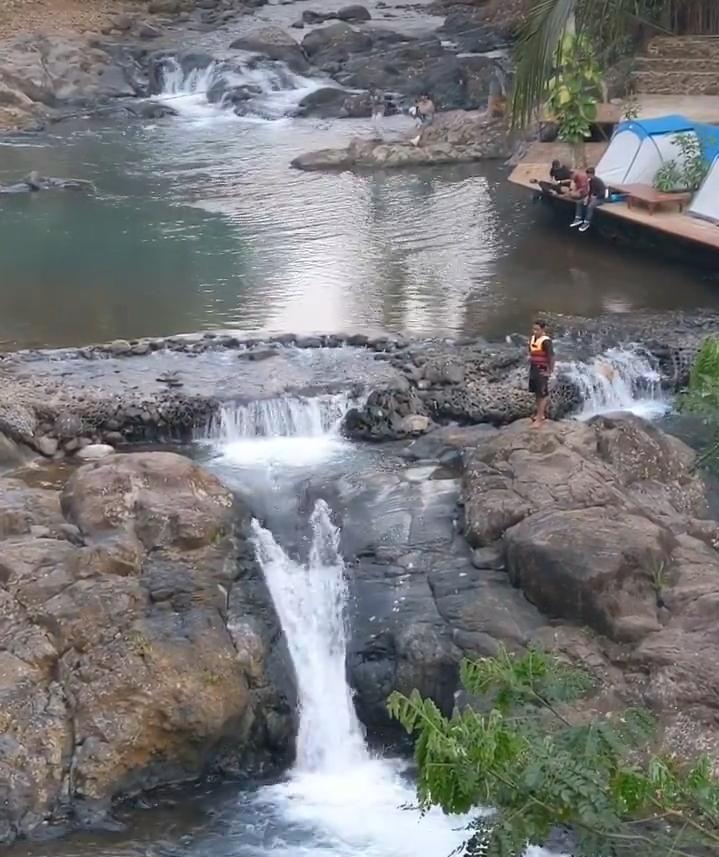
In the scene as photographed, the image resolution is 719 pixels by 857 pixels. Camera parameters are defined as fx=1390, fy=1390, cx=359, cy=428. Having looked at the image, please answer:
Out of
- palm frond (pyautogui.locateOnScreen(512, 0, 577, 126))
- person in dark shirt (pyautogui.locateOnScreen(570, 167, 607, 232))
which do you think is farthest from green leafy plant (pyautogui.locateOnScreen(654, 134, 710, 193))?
palm frond (pyautogui.locateOnScreen(512, 0, 577, 126))

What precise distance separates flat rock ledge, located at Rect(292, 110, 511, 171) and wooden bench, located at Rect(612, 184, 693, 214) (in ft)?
23.7

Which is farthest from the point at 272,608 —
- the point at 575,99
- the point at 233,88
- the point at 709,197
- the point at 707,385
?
the point at 233,88

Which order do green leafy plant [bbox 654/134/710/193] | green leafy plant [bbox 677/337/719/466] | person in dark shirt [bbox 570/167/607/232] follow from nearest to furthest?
green leafy plant [bbox 677/337/719/466] < green leafy plant [bbox 654/134/710/193] < person in dark shirt [bbox 570/167/607/232]

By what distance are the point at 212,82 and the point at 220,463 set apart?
25.0 metres

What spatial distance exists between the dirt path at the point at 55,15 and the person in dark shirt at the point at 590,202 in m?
22.7

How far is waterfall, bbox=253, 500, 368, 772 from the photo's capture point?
40.9 ft

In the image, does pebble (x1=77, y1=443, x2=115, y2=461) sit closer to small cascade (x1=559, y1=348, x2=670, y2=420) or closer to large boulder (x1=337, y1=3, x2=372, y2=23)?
small cascade (x1=559, y1=348, x2=670, y2=420)

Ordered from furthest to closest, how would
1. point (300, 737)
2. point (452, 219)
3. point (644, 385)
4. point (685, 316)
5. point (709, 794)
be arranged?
point (452, 219) < point (685, 316) < point (644, 385) < point (300, 737) < point (709, 794)

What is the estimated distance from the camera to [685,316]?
20.4m

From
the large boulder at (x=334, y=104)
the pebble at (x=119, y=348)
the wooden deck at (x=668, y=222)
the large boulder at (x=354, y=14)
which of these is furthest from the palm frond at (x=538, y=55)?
the large boulder at (x=354, y=14)

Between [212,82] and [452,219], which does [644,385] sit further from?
[212,82]

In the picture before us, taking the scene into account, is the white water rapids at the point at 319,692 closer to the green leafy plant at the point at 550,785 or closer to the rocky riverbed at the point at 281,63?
the green leafy plant at the point at 550,785

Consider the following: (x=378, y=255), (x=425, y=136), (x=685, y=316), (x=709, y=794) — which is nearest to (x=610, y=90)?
(x=425, y=136)

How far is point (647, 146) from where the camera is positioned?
24172 millimetres
